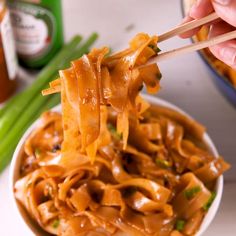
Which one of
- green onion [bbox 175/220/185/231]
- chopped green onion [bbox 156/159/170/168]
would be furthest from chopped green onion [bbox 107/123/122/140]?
green onion [bbox 175/220/185/231]

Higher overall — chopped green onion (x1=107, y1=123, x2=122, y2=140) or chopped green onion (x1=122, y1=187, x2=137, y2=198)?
chopped green onion (x1=107, y1=123, x2=122, y2=140)

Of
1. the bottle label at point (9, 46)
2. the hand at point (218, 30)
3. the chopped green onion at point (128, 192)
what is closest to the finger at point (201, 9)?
the hand at point (218, 30)

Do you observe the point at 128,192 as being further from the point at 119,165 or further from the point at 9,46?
the point at 9,46

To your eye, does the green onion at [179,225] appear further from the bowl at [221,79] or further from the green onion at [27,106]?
the green onion at [27,106]

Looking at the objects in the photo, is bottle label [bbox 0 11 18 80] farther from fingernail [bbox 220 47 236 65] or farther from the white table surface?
fingernail [bbox 220 47 236 65]

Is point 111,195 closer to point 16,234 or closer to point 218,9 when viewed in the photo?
point 16,234

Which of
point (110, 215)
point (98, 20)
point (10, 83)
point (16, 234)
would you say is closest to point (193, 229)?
point (110, 215)
